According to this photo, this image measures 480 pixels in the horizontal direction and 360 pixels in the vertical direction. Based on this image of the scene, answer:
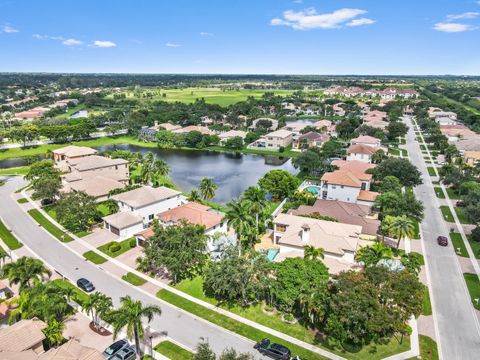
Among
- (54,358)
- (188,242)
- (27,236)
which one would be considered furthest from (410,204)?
(27,236)

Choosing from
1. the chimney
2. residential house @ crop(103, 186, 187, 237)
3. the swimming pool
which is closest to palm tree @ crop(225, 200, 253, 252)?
the chimney

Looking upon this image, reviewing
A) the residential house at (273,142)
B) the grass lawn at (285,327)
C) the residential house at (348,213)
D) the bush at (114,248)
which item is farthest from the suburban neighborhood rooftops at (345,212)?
the residential house at (273,142)

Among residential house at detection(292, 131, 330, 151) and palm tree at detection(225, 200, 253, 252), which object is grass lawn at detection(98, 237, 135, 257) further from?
residential house at detection(292, 131, 330, 151)

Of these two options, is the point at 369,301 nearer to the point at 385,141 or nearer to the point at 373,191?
the point at 373,191

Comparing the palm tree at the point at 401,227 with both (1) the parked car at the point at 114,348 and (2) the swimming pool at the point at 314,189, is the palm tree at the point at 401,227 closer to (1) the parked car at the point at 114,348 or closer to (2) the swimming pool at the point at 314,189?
(2) the swimming pool at the point at 314,189

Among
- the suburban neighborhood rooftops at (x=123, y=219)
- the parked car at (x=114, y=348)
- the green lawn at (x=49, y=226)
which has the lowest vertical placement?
the green lawn at (x=49, y=226)

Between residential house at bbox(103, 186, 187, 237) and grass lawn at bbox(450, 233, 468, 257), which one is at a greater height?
residential house at bbox(103, 186, 187, 237)
